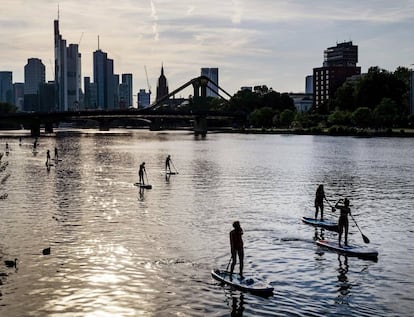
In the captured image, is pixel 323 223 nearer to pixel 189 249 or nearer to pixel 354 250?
pixel 354 250

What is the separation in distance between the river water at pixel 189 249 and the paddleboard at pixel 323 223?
83cm

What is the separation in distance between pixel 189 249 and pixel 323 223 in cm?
1204

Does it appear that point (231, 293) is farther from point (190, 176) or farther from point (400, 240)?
point (190, 176)

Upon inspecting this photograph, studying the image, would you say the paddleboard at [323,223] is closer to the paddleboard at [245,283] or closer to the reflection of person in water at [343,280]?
the reflection of person in water at [343,280]

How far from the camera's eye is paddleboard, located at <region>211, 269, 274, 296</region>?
3014 cm

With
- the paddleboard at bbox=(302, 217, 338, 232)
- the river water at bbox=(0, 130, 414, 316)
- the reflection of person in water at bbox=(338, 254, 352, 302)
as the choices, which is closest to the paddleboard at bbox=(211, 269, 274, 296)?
the river water at bbox=(0, 130, 414, 316)

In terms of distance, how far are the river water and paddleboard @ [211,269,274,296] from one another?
1.14 ft

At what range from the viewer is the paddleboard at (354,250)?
3706 cm

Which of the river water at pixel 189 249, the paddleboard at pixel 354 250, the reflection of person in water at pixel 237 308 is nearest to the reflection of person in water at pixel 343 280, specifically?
the river water at pixel 189 249

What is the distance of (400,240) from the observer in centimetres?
4231

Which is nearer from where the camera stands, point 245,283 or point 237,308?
point 237,308

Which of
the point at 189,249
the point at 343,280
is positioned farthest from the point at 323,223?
the point at 343,280

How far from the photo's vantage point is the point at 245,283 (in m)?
31.0

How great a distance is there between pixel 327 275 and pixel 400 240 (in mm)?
10973
